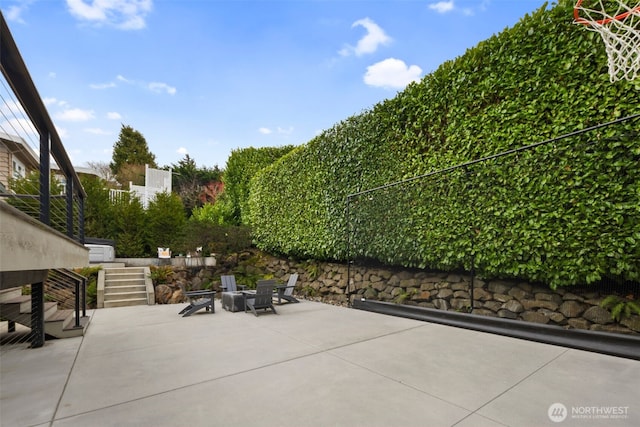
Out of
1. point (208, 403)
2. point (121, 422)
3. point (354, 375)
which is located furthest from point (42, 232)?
point (354, 375)

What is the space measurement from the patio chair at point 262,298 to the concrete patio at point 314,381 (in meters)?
1.53

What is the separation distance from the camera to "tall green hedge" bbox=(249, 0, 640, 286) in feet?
12.5

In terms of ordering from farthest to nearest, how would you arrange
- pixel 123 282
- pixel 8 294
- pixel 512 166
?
1. pixel 123 282
2. pixel 8 294
3. pixel 512 166

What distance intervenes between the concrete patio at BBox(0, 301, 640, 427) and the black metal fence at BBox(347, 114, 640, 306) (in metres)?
1.12

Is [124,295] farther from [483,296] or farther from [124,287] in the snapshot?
[483,296]

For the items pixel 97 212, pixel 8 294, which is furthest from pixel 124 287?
pixel 97 212

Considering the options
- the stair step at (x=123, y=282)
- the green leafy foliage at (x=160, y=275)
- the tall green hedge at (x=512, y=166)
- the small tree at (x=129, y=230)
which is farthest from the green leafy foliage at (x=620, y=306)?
the small tree at (x=129, y=230)

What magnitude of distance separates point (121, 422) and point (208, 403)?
0.62 meters

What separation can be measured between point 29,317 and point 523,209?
761cm

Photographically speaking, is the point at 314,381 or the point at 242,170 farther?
the point at 242,170

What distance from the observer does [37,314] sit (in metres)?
4.52

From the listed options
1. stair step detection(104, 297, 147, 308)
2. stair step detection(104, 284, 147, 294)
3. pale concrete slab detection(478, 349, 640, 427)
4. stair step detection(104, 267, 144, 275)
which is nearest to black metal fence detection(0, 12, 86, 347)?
pale concrete slab detection(478, 349, 640, 427)

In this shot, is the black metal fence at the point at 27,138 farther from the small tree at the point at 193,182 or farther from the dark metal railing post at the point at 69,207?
the small tree at the point at 193,182

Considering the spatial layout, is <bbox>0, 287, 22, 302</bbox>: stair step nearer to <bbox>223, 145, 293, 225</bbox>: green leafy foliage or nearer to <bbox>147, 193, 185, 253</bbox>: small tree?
<bbox>147, 193, 185, 253</bbox>: small tree
